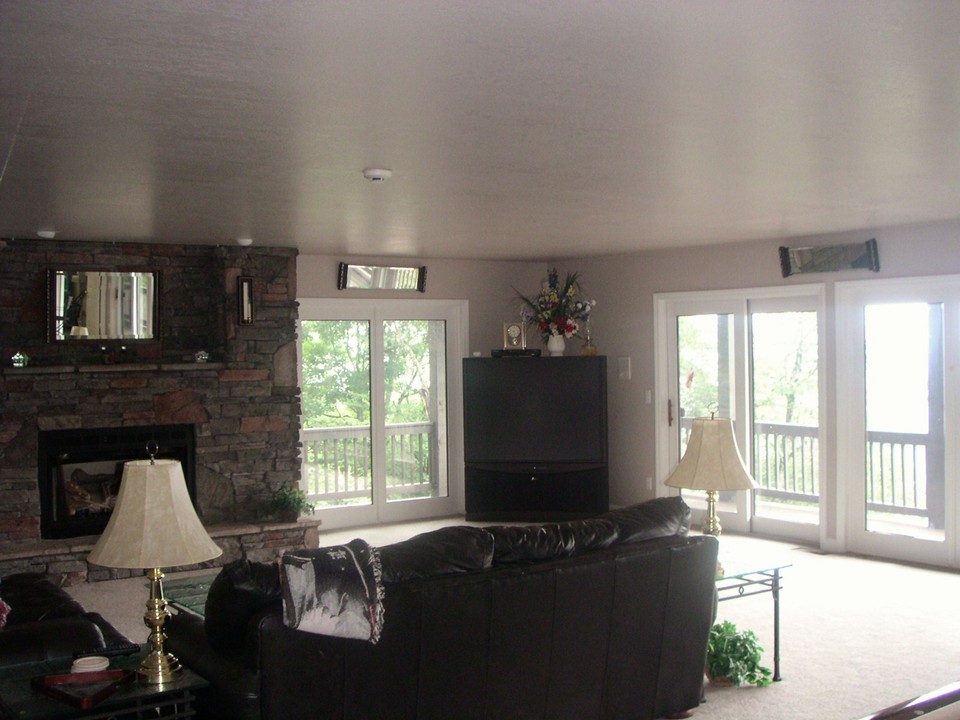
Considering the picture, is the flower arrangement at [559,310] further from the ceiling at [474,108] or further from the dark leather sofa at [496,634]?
the dark leather sofa at [496,634]

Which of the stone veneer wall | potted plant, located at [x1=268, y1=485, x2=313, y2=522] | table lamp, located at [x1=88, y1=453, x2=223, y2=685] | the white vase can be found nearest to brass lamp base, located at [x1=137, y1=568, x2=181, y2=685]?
table lamp, located at [x1=88, y1=453, x2=223, y2=685]

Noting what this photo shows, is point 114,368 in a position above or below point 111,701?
above

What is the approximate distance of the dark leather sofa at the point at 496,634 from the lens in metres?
3.05

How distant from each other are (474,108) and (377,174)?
1.17 metres

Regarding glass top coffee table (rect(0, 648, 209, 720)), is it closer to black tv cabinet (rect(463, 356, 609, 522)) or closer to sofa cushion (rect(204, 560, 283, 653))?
sofa cushion (rect(204, 560, 283, 653))

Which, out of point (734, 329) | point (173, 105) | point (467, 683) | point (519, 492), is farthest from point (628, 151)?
point (519, 492)

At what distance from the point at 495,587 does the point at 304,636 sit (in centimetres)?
72

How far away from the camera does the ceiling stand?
7.34ft

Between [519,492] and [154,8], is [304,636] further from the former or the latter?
[519,492]

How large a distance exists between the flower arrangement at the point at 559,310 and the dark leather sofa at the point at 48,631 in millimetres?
5081

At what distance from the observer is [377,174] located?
417 cm

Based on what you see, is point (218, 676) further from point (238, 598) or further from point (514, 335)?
point (514, 335)

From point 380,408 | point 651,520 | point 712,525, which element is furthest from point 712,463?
point 380,408

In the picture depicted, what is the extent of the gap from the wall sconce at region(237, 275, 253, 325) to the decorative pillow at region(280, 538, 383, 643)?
4651 millimetres
